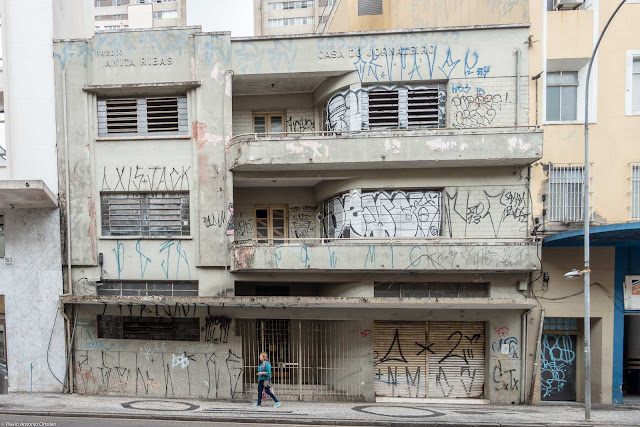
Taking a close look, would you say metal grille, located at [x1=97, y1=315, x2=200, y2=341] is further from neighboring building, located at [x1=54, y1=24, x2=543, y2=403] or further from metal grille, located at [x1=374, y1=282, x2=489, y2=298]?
metal grille, located at [x1=374, y1=282, x2=489, y2=298]

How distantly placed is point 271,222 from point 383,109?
201 inches

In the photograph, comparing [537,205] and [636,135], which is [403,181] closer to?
[537,205]

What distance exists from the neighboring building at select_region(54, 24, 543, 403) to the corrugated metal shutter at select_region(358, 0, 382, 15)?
16.0ft

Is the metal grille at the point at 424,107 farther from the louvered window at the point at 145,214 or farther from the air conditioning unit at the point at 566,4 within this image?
the louvered window at the point at 145,214

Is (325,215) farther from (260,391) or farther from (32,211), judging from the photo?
(32,211)

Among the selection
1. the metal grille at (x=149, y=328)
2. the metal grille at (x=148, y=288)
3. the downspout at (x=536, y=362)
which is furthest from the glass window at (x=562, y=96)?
the metal grille at (x=149, y=328)

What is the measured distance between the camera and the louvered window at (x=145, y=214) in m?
11.6

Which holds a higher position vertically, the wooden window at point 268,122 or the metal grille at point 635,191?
the wooden window at point 268,122

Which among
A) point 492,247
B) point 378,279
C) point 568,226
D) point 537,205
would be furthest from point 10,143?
point 568,226

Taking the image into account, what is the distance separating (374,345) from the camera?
11336 mm

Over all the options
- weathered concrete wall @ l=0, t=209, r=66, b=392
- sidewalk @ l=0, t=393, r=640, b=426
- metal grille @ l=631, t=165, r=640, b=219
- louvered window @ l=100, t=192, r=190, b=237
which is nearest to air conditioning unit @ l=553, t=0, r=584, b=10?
metal grille @ l=631, t=165, r=640, b=219

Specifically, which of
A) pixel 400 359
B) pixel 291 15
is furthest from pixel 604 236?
pixel 291 15

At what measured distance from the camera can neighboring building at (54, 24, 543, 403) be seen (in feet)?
34.8

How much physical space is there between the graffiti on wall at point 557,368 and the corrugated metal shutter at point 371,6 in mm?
13183
